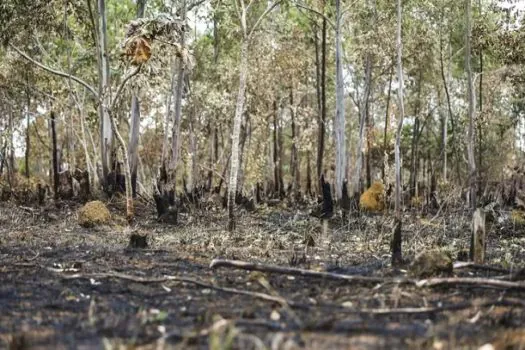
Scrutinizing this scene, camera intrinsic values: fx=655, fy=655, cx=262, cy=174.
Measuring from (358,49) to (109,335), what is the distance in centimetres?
1822

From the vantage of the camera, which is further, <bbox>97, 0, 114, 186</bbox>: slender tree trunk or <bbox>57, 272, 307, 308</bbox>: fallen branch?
<bbox>97, 0, 114, 186</bbox>: slender tree trunk

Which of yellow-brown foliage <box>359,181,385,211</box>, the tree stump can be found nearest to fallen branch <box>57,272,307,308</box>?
the tree stump

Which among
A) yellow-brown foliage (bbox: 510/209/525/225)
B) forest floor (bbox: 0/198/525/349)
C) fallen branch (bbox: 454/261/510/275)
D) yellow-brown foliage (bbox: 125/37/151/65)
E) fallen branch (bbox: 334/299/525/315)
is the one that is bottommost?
forest floor (bbox: 0/198/525/349)

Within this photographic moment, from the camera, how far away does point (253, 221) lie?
1279 cm

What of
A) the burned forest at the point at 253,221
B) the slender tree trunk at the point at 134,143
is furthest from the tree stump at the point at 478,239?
the slender tree trunk at the point at 134,143

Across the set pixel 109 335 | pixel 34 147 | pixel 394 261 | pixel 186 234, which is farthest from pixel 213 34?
pixel 109 335

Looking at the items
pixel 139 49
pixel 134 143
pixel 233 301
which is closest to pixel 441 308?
pixel 233 301

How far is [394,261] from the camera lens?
624 cm

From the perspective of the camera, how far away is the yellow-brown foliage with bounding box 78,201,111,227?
10.8m

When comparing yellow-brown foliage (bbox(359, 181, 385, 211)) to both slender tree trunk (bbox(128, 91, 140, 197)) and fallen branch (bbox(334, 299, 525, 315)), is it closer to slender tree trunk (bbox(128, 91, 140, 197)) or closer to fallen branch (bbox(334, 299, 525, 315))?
slender tree trunk (bbox(128, 91, 140, 197))

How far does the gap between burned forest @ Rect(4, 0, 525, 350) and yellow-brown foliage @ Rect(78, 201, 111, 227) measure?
33 millimetres

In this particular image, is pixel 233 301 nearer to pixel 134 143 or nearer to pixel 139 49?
pixel 139 49

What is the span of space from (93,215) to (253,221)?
10.6ft

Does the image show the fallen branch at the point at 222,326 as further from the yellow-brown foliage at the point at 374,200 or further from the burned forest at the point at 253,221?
Answer: the yellow-brown foliage at the point at 374,200
